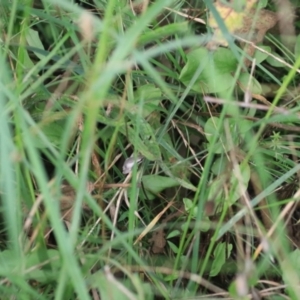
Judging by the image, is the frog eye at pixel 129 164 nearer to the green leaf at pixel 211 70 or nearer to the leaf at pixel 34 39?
the green leaf at pixel 211 70

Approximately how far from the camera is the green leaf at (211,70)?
0.96 meters

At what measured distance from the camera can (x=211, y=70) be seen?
946 millimetres

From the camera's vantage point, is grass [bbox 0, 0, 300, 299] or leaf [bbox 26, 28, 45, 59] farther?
leaf [bbox 26, 28, 45, 59]

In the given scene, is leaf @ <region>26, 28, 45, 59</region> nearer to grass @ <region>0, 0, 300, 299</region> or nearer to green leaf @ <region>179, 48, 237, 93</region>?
grass @ <region>0, 0, 300, 299</region>

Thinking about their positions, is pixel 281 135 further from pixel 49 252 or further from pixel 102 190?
pixel 49 252

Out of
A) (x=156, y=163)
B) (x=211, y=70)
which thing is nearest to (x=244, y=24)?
(x=211, y=70)

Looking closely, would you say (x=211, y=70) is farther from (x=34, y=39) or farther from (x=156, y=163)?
(x=34, y=39)

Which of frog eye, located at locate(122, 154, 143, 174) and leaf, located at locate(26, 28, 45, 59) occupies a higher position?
leaf, located at locate(26, 28, 45, 59)

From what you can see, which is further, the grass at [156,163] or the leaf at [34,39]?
the leaf at [34,39]

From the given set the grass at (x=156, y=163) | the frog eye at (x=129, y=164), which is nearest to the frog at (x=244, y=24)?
the grass at (x=156, y=163)

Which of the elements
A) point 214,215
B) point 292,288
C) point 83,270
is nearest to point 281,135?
point 214,215

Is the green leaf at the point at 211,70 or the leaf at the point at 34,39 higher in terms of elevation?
the leaf at the point at 34,39

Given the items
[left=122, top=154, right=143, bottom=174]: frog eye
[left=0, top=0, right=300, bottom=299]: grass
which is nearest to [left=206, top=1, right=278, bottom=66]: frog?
[left=0, top=0, right=300, bottom=299]: grass

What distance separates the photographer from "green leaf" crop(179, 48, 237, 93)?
96 cm
